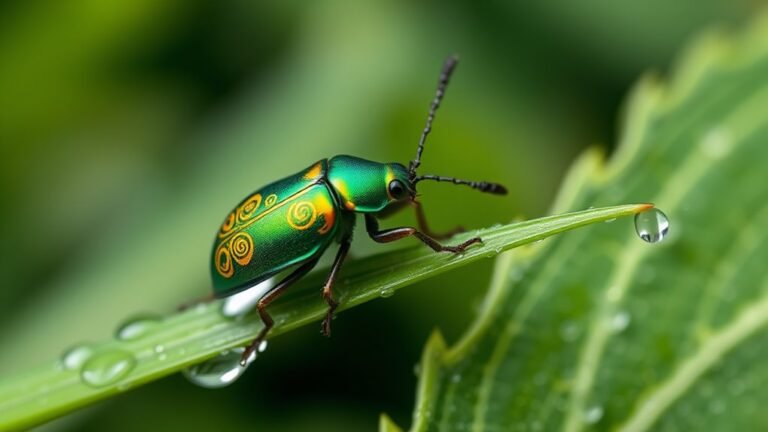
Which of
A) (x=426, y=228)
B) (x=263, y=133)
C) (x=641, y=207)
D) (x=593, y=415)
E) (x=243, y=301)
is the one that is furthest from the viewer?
(x=263, y=133)

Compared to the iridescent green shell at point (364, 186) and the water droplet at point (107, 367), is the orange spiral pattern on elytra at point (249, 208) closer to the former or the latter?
the iridescent green shell at point (364, 186)

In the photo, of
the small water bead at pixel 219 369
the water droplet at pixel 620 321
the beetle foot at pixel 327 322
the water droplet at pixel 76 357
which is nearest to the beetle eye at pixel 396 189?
the beetle foot at pixel 327 322

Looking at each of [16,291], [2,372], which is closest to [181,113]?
[16,291]

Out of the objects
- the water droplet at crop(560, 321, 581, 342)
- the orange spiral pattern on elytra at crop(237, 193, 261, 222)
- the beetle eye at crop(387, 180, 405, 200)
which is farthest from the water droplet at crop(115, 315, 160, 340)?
the water droplet at crop(560, 321, 581, 342)

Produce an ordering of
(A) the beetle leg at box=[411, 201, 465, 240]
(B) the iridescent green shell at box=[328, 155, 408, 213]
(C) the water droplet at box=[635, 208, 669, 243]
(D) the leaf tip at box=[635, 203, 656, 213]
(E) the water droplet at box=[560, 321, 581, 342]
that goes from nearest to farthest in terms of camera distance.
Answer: (D) the leaf tip at box=[635, 203, 656, 213] < (C) the water droplet at box=[635, 208, 669, 243] < (E) the water droplet at box=[560, 321, 581, 342] < (B) the iridescent green shell at box=[328, 155, 408, 213] < (A) the beetle leg at box=[411, 201, 465, 240]

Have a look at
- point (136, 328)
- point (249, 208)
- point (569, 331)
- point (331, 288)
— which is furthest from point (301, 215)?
point (569, 331)

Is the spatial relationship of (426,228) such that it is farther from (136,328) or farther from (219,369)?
(136,328)

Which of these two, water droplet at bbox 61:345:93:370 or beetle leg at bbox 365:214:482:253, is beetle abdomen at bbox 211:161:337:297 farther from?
water droplet at bbox 61:345:93:370

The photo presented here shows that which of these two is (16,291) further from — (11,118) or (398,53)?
(398,53)

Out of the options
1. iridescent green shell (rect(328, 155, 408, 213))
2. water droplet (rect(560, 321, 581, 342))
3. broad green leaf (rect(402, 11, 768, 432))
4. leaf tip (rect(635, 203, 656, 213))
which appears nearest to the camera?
leaf tip (rect(635, 203, 656, 213))
